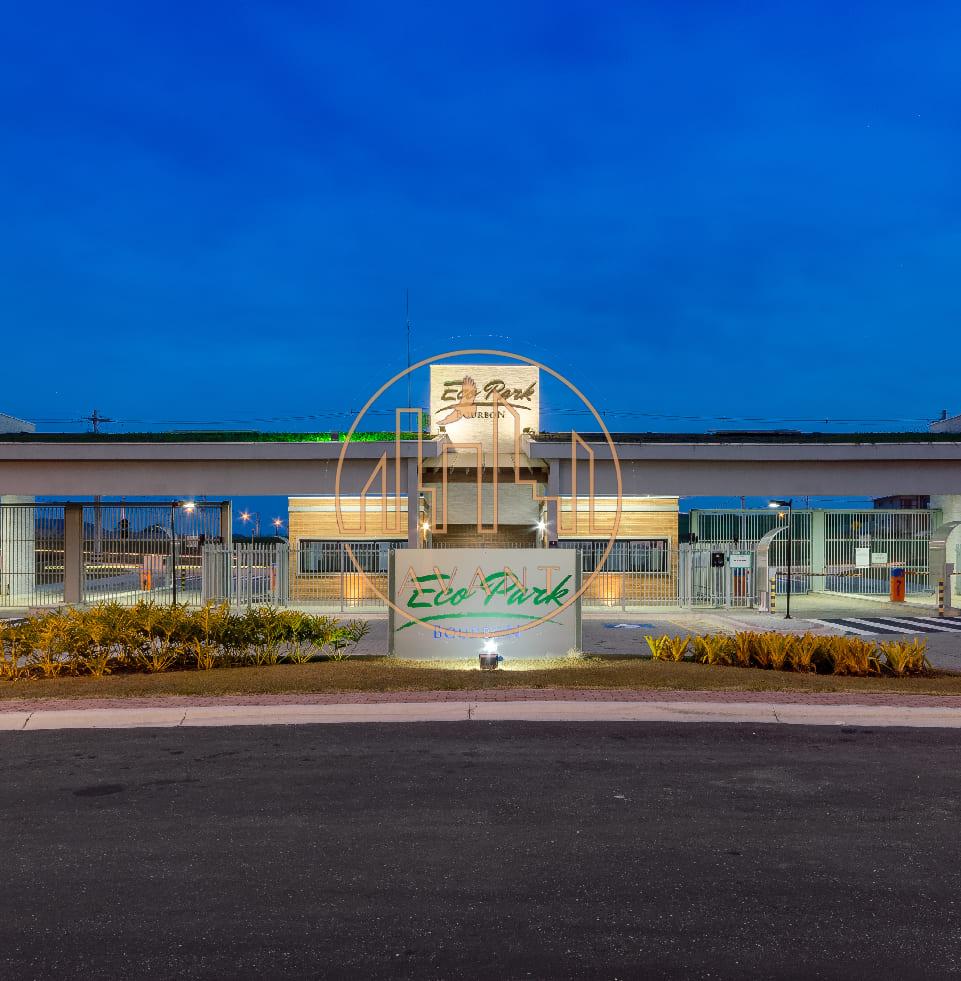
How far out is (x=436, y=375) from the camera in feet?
102

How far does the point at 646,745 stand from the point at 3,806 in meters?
5.72

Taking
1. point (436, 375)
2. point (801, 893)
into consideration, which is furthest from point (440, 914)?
point (436, 375)

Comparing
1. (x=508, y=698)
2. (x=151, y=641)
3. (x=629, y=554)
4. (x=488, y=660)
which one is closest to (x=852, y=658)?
(x=488, y=660)

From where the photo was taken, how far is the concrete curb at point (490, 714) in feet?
33.0

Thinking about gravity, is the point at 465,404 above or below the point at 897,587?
above

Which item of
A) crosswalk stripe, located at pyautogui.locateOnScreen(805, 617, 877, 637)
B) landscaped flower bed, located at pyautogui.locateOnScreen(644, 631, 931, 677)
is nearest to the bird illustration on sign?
crosswalk stripe, located at pyautogui.locateOnScreen(805, 617, 877, 637)

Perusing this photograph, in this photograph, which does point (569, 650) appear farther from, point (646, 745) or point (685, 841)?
point (685, 841)

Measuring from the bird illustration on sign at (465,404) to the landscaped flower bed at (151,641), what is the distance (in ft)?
54.7

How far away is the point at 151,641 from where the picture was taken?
13.3 m

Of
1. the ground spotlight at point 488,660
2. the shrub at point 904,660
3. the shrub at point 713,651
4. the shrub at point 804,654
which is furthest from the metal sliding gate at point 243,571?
the shrub at point 904,660

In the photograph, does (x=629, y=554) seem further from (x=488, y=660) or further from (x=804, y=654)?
(x=488, y=660)

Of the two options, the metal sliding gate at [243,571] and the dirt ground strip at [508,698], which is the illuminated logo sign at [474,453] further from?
the dirt ground strip at [508,698]

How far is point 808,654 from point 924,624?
12.7m

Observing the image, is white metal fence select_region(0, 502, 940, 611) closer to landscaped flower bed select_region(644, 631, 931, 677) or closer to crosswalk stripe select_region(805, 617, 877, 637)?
crosswalk stripe select_region(805, 617, 877, 637)
